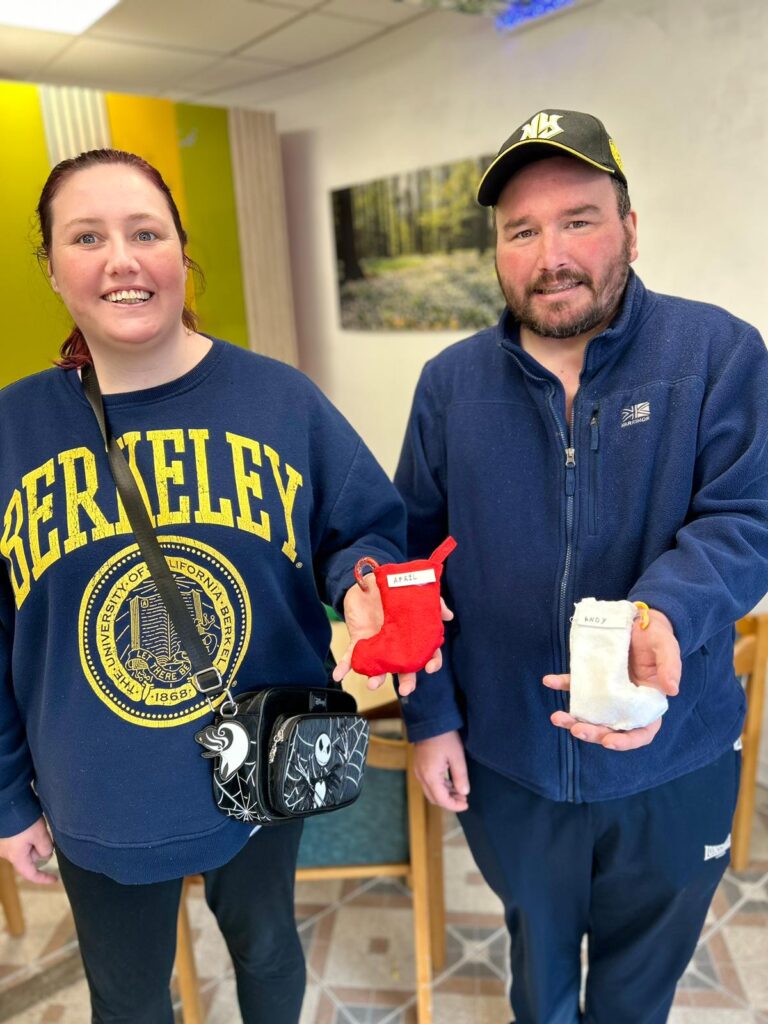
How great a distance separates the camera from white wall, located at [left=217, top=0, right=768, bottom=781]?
90.0 inches

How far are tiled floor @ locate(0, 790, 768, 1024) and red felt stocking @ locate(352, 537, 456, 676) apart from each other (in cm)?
124

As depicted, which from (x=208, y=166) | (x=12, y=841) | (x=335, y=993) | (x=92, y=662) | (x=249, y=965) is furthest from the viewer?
(x=208, y=166)

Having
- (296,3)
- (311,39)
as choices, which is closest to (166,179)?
(311,39)

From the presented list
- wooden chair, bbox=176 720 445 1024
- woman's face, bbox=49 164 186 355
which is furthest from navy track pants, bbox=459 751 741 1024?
woman's face, bbox=49 164 186 355

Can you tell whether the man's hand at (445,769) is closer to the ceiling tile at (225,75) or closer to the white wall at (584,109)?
the white wall at (584,109)

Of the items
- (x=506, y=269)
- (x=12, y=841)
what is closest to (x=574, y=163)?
(x=506, y=269)

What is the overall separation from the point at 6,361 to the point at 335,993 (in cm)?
267

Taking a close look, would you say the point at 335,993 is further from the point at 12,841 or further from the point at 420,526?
the point at 420,526

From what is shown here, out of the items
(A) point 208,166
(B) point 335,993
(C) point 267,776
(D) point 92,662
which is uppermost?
(A) point 208,166

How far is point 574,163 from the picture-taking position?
1.11 m

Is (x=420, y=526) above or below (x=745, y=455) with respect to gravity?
below

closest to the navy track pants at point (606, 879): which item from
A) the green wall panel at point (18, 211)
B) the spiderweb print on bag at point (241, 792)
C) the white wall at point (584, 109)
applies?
the spiderweb print on bag at point (241, 792)

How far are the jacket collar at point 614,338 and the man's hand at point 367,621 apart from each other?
0.41 m

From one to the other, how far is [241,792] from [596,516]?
65cm
